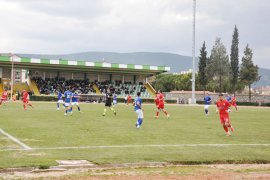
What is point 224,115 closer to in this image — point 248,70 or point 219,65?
point 248,70

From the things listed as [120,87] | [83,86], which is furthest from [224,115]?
[120,87]

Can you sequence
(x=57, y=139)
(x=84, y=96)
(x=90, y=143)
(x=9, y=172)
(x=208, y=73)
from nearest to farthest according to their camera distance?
(x=9, y=172) < (x=90, y=143) < (x=57, y=139) < (x=84, y=96) < (x=208, y=73)

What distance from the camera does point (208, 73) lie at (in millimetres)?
109812

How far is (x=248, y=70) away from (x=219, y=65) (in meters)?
11.1

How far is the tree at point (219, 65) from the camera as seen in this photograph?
10806 cm

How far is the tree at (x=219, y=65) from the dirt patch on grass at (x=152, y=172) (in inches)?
3808

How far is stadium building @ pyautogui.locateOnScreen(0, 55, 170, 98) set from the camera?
77.2 meters

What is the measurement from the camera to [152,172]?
35.9 feet

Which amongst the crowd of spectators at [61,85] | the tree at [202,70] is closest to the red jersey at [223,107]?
the crowd of spectators at [61,85]

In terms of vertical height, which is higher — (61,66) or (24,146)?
(61,66)

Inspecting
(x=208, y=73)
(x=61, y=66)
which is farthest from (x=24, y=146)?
(x=208, y=73)

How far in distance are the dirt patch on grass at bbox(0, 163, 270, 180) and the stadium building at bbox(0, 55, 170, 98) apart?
63.5 m

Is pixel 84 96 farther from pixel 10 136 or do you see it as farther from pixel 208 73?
pixel 10 136

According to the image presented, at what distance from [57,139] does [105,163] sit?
18.2 ft
